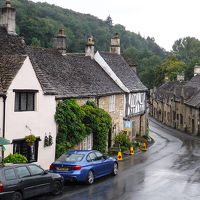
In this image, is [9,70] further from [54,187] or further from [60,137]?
[54,187]

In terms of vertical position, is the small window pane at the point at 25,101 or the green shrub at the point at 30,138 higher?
the small window pane at the point at 25,101

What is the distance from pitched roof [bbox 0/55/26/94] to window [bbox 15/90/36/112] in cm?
80

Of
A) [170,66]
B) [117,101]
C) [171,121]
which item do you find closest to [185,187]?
[117,101]

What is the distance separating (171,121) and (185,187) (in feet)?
178

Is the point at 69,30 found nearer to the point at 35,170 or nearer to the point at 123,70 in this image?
the point at 123,70

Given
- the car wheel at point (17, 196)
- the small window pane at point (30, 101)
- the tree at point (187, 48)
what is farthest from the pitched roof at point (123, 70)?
the tree at point (187, 48)

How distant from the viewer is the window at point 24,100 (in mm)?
20469

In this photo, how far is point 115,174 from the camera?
20719mm

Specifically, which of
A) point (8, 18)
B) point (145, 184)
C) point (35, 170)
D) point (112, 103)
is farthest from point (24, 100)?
point (112, 103)

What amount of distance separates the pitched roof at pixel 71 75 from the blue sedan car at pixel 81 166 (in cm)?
604

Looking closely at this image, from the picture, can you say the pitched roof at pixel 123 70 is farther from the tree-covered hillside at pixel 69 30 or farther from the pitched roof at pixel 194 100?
the tree-covered hillside at pixel 69 30

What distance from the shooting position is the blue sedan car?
17.3m

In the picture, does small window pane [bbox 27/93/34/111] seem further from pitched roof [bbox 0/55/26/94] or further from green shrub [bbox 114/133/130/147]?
green shrub [bbox 114/133/130/147]

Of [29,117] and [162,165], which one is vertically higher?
[29,117]
